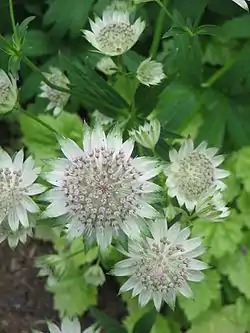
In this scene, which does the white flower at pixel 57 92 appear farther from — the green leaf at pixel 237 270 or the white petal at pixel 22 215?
the green leaf at pixel 237 270

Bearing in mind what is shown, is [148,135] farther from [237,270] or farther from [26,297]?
[26,297]

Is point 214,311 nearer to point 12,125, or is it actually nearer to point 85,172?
point 85,172

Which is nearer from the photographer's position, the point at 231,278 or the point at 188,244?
the point at 188,244

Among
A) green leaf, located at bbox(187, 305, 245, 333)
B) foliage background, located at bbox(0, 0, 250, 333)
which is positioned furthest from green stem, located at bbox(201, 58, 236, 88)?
green leaf, located at bbox(187, 305, 245, 333)

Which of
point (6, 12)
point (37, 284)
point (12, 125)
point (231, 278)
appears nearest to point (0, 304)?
point (37, 284)

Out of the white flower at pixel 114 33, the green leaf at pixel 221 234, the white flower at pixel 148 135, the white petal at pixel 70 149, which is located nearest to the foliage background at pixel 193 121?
the green leaf at pixel 221 234

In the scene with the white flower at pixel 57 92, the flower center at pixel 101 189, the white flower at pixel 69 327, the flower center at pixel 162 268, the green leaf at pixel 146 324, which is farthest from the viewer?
the white flower at pixel 57 92
